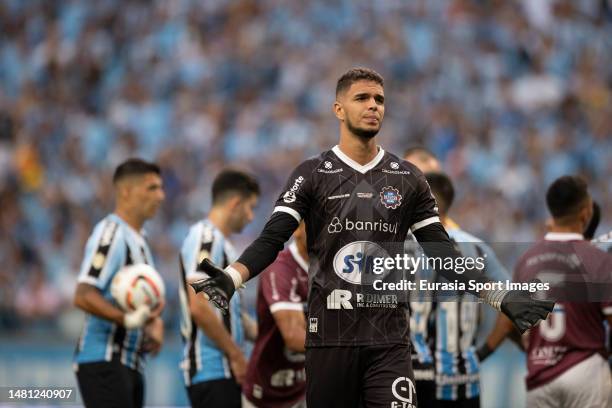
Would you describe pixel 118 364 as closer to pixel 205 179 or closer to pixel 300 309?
pixel 300 309

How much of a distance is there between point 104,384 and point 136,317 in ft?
1.79

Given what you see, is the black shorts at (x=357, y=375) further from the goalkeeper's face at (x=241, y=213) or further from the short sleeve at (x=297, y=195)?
the goalkeeper's face at (x=241, y=213)

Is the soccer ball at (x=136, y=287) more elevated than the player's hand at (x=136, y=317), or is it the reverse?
the soccer ball at (x=136, y=287)

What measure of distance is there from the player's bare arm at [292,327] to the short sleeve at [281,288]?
43mm

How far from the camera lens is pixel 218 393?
820 cm

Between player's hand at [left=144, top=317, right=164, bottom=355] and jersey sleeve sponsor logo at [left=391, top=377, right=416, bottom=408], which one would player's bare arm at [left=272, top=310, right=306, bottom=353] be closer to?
player's hand at [left=144, top=317, right=164, bottom=355]

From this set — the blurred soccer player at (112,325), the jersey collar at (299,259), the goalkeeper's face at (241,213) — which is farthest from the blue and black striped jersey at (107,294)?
the jersey collar at (299,259)

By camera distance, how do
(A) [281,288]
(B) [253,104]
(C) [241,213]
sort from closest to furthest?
1. (A) [281,288]
2. (C) [241,213]
3. (B) [253,104]

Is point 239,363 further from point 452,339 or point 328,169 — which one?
point 328,169

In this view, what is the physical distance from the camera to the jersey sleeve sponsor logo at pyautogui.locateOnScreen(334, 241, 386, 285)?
6.11 metres

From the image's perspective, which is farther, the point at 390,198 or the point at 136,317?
the point at 136,317

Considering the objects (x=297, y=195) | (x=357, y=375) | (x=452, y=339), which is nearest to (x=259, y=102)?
(x=452, y=339)

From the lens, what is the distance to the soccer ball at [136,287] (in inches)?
324

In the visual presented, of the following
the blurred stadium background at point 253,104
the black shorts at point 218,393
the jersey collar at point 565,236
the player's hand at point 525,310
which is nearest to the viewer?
the player's hand at point 525,310
